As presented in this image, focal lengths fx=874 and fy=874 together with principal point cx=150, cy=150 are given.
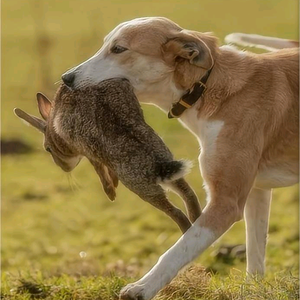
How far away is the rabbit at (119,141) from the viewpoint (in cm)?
550

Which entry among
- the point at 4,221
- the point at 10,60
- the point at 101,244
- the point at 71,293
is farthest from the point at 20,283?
the point at 10,60

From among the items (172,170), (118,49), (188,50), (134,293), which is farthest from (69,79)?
(134,293)

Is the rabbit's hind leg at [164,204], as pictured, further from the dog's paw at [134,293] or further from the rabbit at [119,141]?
the dog's paw at [134,293]

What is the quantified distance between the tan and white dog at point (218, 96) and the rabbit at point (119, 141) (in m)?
0.16

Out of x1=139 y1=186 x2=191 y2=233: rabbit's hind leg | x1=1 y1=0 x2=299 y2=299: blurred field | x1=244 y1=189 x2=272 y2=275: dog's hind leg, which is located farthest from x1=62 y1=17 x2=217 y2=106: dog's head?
x1=244 y1=189 x2=272 y2=275: dog's hind leg

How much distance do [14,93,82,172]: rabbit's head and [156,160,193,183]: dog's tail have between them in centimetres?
84

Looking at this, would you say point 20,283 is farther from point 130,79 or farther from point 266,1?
point 266,1

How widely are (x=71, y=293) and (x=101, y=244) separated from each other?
16.0 feet

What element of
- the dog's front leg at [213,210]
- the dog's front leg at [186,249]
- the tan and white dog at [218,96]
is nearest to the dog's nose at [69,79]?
the tan and white dog at [218,96]

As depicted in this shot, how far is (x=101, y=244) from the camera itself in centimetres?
1116

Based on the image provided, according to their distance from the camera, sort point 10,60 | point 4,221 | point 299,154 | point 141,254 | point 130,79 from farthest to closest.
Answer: point 10,60 < point 4,221 < point 141,254 < point 299,154 < point 130,79

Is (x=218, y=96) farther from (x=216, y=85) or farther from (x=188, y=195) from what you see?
(x=188, y=195)

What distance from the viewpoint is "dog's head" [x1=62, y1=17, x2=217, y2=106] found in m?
6.09

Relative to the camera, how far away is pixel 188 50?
19.9 feet
